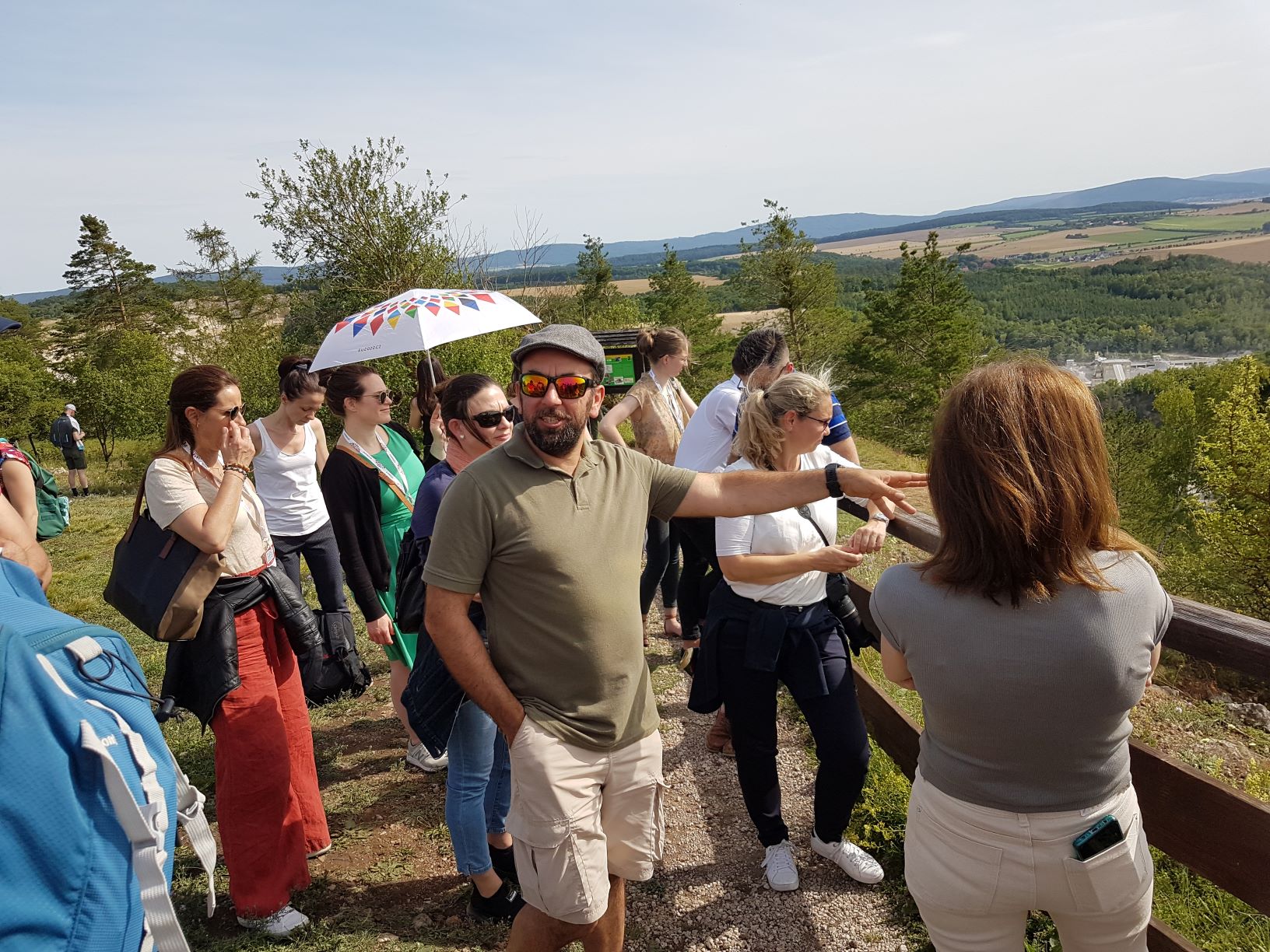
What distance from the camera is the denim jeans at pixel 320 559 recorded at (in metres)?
4.61

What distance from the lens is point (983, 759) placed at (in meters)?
1.75

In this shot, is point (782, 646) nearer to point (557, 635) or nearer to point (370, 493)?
point (557, 635)

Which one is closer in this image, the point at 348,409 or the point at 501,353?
the point at 348,409

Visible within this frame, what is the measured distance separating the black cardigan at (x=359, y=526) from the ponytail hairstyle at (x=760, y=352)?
205 centimetres

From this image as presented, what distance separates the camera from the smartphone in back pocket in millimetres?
1690

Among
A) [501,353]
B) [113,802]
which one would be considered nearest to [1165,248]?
[501,353]

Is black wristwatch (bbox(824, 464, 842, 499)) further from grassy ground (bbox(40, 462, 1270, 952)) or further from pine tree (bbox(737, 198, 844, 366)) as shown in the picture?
pine tree (bbox(737, 198, 844, 366))

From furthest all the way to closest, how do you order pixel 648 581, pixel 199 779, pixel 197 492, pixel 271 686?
pixel 648 581 → pixel 199 779 → pixel 271 686 → pixel 197 492

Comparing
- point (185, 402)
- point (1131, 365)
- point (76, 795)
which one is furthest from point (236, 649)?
point (1131, 365)

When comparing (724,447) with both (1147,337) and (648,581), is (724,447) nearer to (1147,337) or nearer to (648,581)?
(648,581)

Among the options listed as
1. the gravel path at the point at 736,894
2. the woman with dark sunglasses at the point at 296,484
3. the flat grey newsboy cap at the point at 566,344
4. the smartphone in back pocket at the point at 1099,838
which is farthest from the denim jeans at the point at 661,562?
the smartphone in back pocket at the point at 1099,838

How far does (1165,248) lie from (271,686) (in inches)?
7961

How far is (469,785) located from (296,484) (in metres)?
2.32

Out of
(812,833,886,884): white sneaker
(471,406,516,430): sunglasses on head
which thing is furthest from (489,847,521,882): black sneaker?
(471,406,516,430): sunglasses on head
